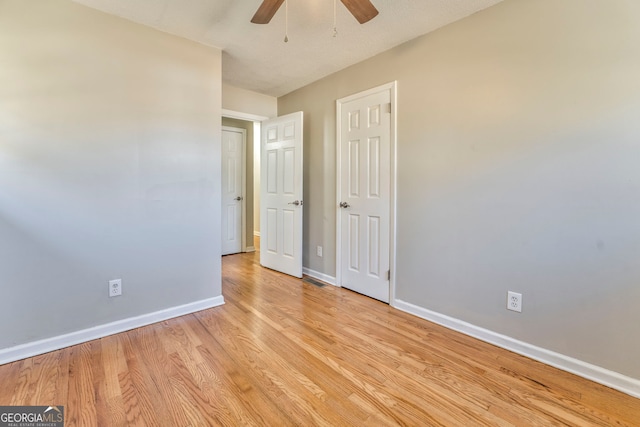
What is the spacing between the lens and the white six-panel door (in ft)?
8.60

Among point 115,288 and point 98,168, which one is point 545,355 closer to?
point 115,288

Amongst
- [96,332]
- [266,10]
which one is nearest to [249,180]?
[96,332]

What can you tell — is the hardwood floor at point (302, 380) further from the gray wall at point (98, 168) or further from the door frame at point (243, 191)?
the door frame at point (243, 191)

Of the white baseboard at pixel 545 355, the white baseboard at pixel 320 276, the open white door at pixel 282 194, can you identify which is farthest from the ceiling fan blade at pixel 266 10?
the white baseboard at pixel 320 276

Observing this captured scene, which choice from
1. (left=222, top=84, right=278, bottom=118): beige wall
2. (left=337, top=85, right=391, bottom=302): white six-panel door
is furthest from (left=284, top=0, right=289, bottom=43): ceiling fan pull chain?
(left=222, top=84, right=278, bottom=118): beige wall

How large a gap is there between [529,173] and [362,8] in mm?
1436

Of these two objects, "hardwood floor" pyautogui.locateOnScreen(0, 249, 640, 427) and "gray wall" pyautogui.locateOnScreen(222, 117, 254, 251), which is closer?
"hardwood floor" pyautogui.locateOnScreen(0, 249, 640, 427)

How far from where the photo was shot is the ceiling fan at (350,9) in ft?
4.68

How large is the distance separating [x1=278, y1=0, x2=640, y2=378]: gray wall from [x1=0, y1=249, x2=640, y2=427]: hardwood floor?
33cm

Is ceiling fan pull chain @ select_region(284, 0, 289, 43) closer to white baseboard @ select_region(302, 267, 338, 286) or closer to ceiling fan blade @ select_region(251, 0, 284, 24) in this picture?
ceiling fan blade @ select_region(251, 0, 284, 24)

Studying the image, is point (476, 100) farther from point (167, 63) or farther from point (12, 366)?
point (12, 366)

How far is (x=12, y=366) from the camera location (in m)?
1.68

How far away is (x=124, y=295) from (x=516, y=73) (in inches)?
126

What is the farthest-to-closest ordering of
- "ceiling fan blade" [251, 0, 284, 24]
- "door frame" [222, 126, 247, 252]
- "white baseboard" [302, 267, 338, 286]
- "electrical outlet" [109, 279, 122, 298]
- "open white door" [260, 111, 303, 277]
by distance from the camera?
"door frame" [222, 126, 247, 252]
"open white door" [260, 111, 303, 277]
"white baseboard" [302, 267, 338, 286]
"electrical outlet" [109, 279, 122, 298]
"ceiling fan blade" [251, 0, 284, 24]
